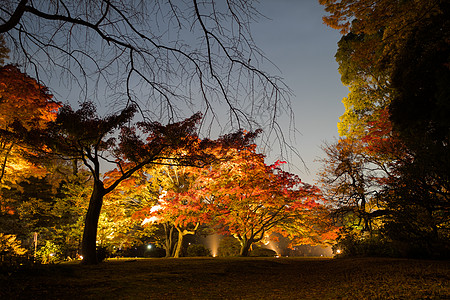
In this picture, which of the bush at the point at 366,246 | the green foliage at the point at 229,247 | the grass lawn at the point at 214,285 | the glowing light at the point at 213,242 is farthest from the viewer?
the glowing light at the point at 213,242

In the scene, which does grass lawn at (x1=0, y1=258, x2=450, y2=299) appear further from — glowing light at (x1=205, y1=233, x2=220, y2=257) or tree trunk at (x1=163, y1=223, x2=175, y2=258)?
glowing light at (x1=205, y1=233, x2=220, y2=257)

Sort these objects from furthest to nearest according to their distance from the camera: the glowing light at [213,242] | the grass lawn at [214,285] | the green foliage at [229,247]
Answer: the glowing light at [213,242] → the green foliage at [229,247] → the grass lawn at [214,285]

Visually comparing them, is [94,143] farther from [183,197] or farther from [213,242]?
[213,242]

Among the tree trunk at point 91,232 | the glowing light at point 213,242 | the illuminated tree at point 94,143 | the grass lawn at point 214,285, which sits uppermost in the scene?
the illuminated tree at point 94,143

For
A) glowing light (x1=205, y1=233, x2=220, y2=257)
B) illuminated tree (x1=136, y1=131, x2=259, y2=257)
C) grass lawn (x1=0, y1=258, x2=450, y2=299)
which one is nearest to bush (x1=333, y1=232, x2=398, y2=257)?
grass lawn (x1=0, y1=258, x2=450, y2=299)

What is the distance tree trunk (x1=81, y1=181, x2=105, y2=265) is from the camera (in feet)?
26.8

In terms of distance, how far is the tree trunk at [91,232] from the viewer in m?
8.16

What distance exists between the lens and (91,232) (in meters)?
8.34

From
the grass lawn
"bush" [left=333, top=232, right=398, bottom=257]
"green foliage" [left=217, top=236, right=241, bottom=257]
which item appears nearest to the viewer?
the grass lawn

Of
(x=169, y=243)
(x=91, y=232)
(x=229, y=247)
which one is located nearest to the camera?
(x=91, y=232)

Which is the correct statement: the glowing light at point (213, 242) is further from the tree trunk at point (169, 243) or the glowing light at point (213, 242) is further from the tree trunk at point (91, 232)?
the tree trunk at point (91, 232)

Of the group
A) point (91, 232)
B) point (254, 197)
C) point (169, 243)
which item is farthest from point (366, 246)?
point (91, 232)

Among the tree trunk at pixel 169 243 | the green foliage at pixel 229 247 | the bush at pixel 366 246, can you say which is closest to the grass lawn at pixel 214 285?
the bush at pixel 366 246

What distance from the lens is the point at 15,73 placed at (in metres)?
8.90
